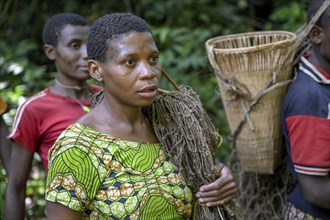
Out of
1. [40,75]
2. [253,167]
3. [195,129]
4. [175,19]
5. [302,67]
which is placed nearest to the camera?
[195,129]

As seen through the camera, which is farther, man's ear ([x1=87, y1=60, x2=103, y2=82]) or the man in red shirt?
the man in red shirt

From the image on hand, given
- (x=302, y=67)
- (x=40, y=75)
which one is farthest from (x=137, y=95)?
(x=40, y=75)

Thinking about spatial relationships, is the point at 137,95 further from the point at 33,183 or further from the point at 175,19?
the point at 175,19

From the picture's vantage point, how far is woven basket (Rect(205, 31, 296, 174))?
2.70 metres

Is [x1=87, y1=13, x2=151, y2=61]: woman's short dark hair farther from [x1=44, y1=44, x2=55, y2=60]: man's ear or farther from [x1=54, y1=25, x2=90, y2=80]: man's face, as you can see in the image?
[x1=44, y1=44, x2=55, y2=60]: man's ear

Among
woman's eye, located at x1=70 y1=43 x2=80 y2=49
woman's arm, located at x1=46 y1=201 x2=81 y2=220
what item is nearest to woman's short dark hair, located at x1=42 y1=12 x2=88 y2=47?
woman's eye, located at x1=70 y1=43 x2=80 y2=49

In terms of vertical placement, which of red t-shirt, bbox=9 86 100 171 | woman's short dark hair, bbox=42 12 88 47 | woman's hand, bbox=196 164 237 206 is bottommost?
red t-shirt, bbox=9 86 100 171

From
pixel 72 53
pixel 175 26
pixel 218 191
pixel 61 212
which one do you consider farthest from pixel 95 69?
pixel 175 26

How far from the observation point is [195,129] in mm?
2176

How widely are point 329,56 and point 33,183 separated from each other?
8.34ft

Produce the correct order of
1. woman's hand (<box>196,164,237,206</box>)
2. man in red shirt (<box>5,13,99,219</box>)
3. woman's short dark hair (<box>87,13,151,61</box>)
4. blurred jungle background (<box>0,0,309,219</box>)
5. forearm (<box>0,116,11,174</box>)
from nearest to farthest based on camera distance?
1. woman's short dark hair (<box>87,13,151,61</box>)
2. woman's hand (<box>196,164,237,206</box>)
3. man in red shirt (<box>5,13,99,219</box>)
4. forearm (<box>0,116,11,174</box>)
5. blurred jungle background (<box>0,0,309,219</box>)

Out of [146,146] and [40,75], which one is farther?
[40,75]

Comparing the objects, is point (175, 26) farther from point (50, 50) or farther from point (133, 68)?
point (133, 68)

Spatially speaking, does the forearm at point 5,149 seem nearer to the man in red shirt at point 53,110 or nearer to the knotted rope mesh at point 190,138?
the man in red shirt at point 53,110
